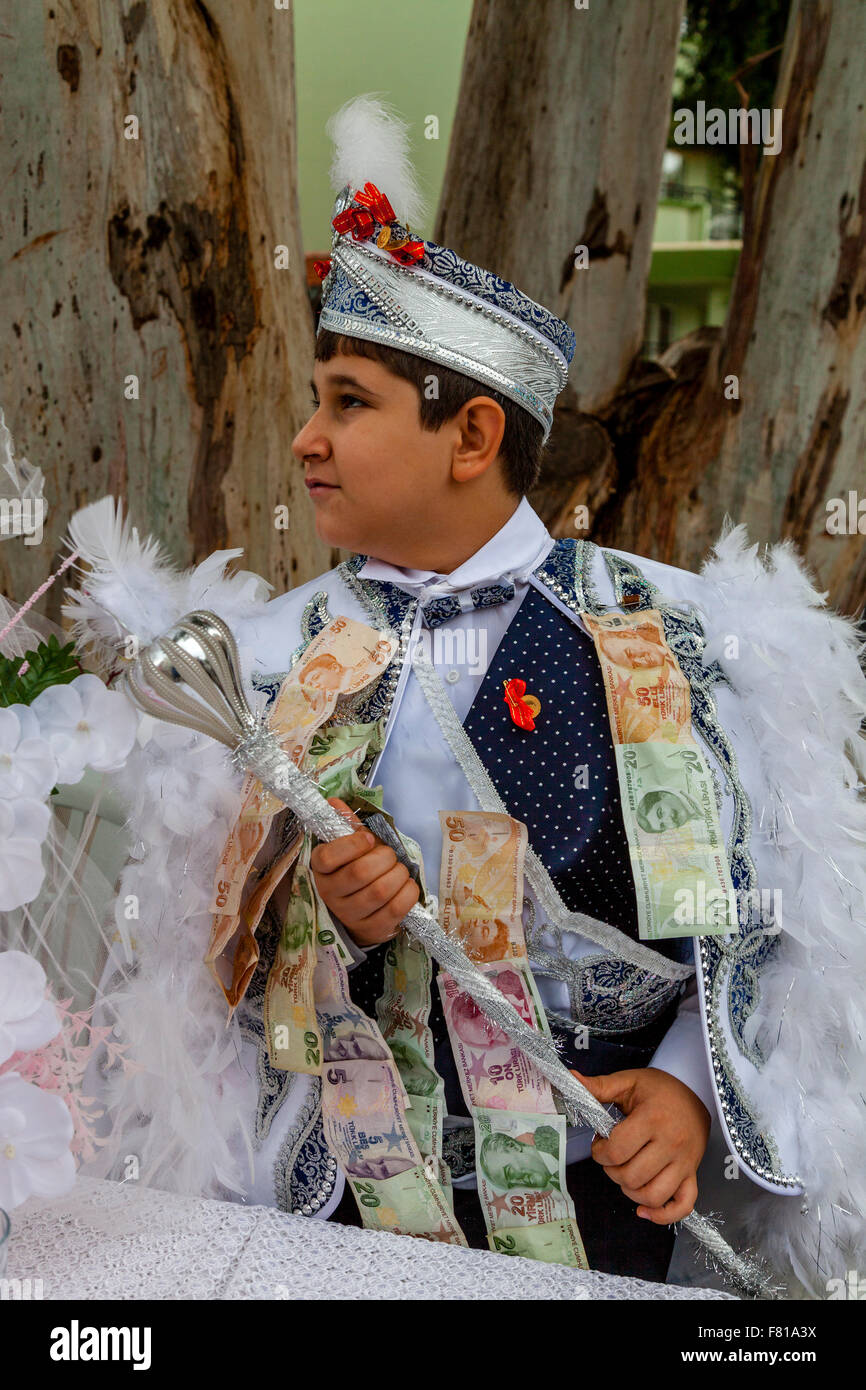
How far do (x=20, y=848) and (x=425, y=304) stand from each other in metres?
0.55

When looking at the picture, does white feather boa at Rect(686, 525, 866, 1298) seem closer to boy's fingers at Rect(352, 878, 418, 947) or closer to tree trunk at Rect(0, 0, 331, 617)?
boy's fingers at Rect(352, 878, 418, 947)

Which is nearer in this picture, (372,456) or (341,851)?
(341,851)

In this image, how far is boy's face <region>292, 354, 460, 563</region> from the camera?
1.01 m

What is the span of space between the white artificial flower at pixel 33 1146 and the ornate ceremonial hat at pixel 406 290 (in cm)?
65

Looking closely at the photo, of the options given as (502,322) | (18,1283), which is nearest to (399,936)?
(18,1283)

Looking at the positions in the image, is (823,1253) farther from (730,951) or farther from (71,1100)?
(71,1100)

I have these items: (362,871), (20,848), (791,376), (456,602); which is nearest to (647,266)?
(791,376)

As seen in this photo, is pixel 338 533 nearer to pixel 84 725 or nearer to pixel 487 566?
pixel 487 566

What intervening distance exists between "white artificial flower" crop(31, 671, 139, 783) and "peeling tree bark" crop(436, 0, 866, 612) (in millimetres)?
1176

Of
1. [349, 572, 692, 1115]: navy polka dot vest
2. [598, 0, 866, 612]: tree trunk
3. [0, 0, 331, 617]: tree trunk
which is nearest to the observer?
[349, 572, 692, 1115]: navy polka dot vest

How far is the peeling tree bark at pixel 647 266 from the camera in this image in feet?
6.00

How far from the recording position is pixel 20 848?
0.83m

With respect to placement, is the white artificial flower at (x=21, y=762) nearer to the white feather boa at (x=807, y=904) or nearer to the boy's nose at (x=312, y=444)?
the boy's nose at (x=312, y=444)

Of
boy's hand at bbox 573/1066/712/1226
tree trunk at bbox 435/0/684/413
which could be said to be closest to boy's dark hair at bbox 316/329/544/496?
boy's hand at bbox 573/1066/712/1226
